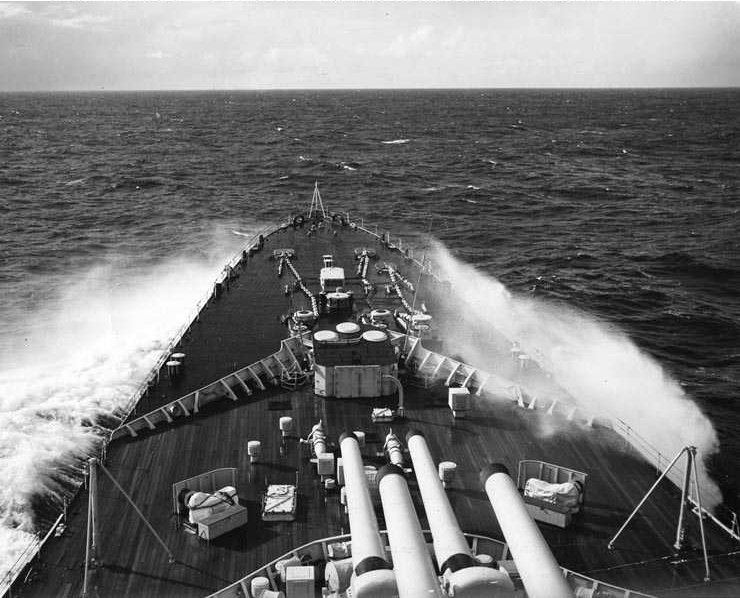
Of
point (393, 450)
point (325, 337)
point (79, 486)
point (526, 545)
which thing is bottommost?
point (79, 486)

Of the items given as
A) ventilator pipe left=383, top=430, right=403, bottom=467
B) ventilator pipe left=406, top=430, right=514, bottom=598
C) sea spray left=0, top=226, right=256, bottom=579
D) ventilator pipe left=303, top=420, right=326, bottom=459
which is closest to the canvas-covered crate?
ventilator pipe left=303, top=420, right=326, bottom=459

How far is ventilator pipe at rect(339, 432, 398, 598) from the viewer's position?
1741 cm

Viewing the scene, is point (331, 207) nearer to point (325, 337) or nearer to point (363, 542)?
point (325, 337)

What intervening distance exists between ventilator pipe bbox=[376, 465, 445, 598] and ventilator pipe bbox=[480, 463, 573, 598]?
2.26m

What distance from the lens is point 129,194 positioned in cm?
13562

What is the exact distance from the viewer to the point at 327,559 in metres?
23.4

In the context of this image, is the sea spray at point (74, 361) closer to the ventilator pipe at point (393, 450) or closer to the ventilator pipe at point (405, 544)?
the ventilator pipe at point (393, 450)

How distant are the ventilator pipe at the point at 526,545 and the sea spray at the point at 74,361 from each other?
64.3 feet

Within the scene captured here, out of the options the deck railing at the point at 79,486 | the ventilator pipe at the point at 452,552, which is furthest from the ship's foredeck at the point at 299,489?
the ventilator pipe at the point at 452,552

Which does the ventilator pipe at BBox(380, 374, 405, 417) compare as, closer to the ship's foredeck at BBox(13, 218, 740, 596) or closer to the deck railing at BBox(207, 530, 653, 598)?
the ship's foredeck at BBox(13, 218, 740, 596)

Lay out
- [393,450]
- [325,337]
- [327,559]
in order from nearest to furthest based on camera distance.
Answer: [327,559] → [393,450] → [325,337]

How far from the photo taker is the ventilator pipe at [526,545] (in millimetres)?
17281

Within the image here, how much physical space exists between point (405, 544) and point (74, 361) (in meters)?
41.9

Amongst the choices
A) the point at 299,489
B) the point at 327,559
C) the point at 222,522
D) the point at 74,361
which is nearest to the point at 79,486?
the point at 222,522
